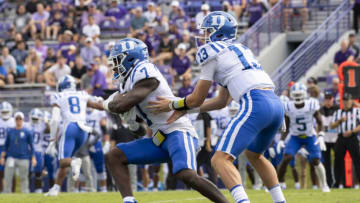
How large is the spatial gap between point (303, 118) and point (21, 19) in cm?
1057

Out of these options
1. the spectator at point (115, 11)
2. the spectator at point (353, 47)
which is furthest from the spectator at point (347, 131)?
the spectator at point (115, 11)

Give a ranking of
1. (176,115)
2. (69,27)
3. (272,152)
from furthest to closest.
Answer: (69,27)
(272,152)
(176,115)

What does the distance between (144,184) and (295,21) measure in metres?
5.80

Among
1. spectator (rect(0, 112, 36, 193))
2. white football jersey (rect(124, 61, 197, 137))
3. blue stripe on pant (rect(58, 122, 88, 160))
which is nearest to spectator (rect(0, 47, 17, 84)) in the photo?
spectator (rect(0, 112, 36, 193))

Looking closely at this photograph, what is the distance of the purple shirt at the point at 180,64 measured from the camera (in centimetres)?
1676

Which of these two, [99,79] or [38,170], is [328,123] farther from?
[38,170]

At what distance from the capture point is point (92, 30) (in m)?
19.1

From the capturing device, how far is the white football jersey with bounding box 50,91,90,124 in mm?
12062

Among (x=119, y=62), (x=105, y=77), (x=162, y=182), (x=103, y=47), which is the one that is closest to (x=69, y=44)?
(x=103, y=47)

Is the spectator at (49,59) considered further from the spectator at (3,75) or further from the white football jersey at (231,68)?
the white football jersey at (231,68)

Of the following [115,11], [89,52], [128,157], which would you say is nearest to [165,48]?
[89,52]

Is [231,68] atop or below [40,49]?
atop

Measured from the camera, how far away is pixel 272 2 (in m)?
18.6

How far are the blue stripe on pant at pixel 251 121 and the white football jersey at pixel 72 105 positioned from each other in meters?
5.88
